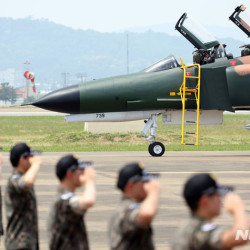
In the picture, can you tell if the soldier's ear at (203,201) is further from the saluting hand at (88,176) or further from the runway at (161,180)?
the runway at (161,180)

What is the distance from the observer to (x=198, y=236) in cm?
551

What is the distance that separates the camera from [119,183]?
633cm

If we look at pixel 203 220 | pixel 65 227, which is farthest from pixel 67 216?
pixel 203 220

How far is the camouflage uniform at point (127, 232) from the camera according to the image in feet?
20.2

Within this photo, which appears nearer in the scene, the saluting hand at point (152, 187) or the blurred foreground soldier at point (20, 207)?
the saluting hand at point (152, 187)

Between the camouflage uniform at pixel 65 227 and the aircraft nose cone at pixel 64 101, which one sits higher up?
the aircraft nose cone at pixel 64 101

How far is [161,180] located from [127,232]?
42.7 feet

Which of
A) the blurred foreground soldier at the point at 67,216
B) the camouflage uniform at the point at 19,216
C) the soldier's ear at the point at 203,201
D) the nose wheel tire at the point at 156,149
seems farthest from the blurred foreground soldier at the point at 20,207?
the nose wheel tire at the point at 156,149

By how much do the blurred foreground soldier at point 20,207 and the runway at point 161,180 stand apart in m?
3.25

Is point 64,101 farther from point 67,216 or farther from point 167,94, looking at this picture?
point 67,216

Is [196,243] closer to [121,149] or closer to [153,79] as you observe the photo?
Result: [153,79]

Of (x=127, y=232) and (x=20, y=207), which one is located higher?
(x=20, y=207)

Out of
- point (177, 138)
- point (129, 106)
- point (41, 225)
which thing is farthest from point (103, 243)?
point (177, 138)

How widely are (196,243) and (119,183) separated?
3.40ft
